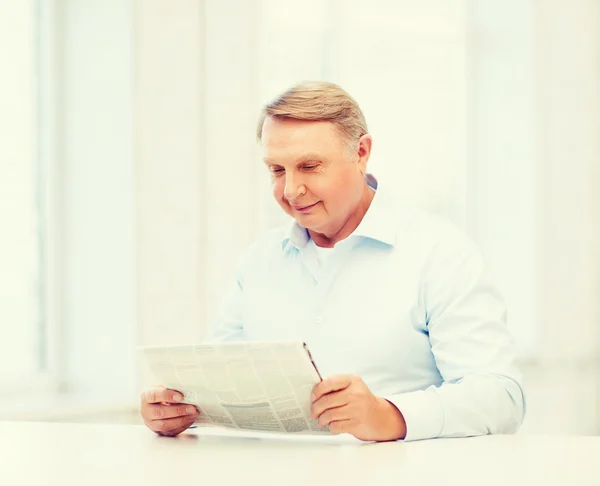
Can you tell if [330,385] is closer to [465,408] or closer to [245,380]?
[245,380]

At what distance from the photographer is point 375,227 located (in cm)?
220

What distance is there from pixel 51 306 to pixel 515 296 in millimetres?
2599

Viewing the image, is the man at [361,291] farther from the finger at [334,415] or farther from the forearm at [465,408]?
the finger at [334,415]

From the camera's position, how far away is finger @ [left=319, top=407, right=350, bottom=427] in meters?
1.65

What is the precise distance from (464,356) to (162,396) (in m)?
0.63

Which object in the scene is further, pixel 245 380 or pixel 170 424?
pixel 170 424

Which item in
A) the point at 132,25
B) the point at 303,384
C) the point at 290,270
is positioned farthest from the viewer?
the point at 132,25

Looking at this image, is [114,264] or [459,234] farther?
[114,264]

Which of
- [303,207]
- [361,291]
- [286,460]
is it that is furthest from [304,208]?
[286,460]

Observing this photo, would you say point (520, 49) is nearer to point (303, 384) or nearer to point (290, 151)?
point (290, 151)

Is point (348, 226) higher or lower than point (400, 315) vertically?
higher

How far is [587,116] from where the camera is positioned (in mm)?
4809

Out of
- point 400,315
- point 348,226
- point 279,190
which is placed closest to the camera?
point 400,315

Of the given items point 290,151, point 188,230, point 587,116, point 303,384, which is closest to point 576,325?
point 587,116
